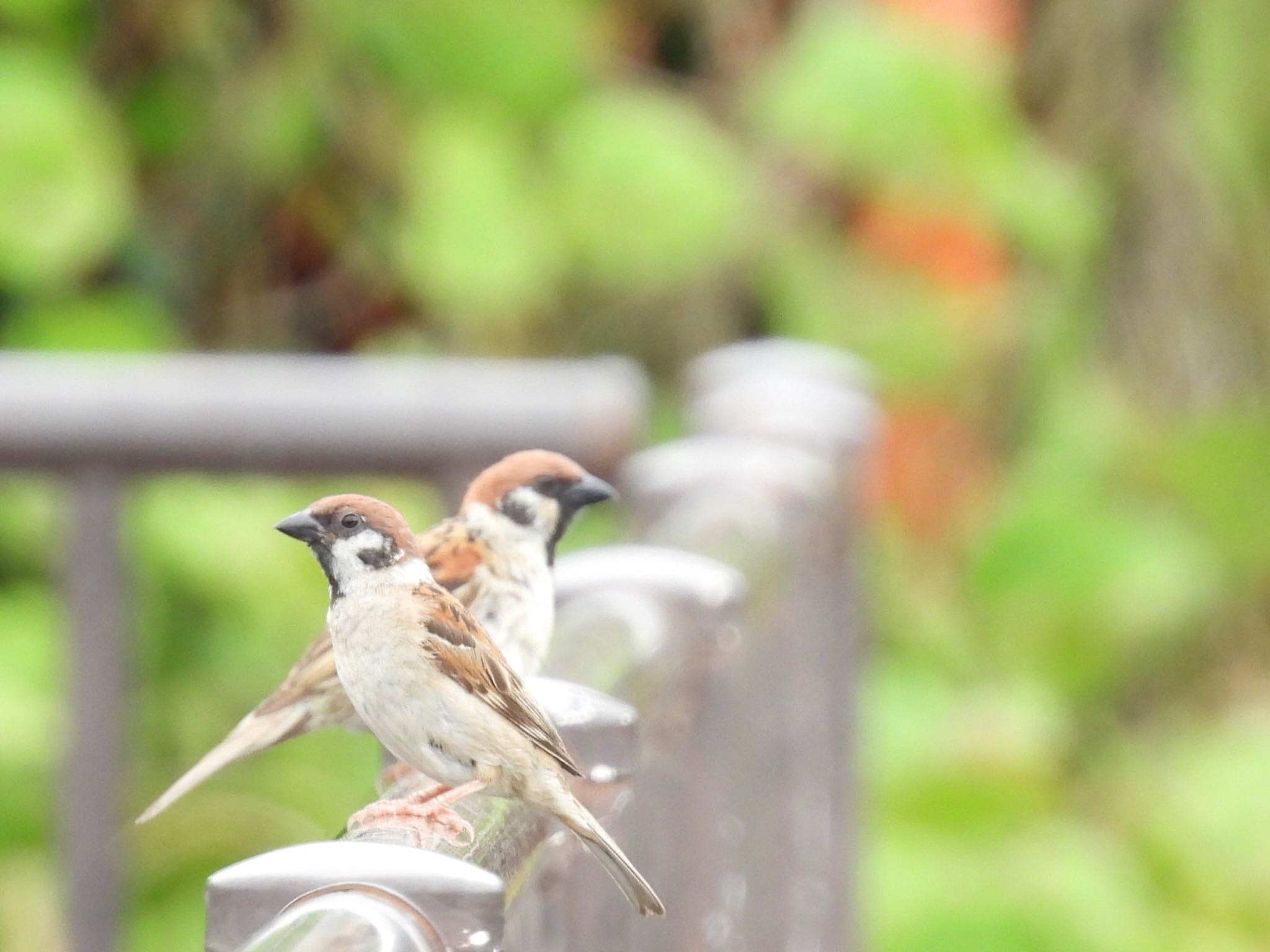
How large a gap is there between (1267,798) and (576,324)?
5.36ft

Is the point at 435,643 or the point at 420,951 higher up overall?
the point at 435,643

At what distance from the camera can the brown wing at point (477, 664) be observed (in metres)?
0.71

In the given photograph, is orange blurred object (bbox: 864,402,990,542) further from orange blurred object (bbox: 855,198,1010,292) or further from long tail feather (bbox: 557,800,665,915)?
long tail feather (bbox: 557,800,665,915)

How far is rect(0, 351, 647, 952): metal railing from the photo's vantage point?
193 cm

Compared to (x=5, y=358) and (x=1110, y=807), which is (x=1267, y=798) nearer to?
(x=1110, y=807)

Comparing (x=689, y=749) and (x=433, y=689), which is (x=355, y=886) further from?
(x=689, y=749)

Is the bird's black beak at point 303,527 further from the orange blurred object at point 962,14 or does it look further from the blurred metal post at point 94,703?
the orange blurred object at point 962,14

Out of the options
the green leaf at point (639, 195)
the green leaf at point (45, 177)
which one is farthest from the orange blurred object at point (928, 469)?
the green leaf at point (45, 177)

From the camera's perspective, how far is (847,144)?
4.11 metres

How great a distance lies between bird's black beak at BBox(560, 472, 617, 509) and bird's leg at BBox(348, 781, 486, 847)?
138 mm

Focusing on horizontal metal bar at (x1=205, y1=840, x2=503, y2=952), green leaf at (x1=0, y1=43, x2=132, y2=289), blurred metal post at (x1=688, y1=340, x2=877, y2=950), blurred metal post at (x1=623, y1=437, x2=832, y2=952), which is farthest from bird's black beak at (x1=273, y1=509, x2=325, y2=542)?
green leaf at (x1=0, y1=43, x2=132, y2=289)

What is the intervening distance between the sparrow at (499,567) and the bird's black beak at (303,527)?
10 centimetres

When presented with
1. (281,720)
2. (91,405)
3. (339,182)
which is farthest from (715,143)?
(281,720)

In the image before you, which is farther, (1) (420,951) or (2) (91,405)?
(2) (91,405)
